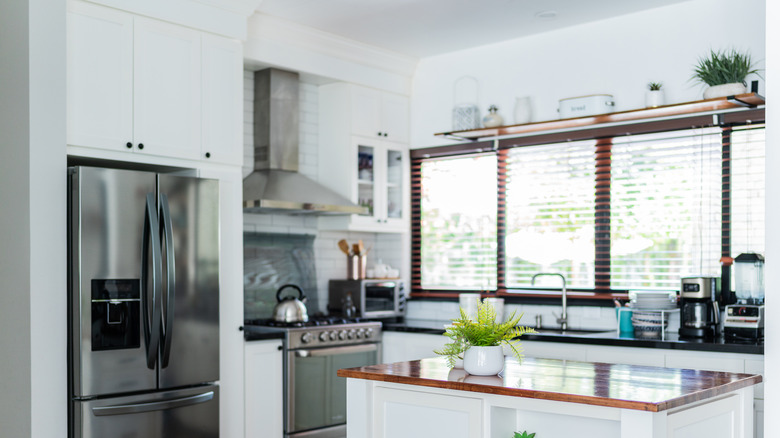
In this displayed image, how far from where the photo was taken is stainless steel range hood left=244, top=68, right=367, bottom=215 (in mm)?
5188

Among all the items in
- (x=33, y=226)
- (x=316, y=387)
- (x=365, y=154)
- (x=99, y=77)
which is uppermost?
(x=99, y=77)

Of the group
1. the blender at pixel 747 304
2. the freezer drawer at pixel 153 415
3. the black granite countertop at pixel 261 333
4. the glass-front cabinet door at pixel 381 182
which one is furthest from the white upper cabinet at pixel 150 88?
the blender at pixel 747 304

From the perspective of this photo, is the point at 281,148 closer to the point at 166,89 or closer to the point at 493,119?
the point at 166,89

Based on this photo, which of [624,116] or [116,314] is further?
[624,116]

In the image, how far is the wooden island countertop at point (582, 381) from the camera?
248 cm

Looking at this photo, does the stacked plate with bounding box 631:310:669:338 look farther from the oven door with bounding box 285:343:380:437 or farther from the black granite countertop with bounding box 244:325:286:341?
the black granite countertop with bounding box 244:325:286:341

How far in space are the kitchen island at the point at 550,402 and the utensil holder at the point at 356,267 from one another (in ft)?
8.38

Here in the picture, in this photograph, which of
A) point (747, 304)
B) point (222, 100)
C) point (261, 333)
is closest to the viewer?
point (747, 304)

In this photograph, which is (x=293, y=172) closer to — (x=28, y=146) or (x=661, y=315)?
(x=28, y=146)

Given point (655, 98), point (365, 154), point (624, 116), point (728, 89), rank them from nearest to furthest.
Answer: point (728, 89) < point (655, 98) < point (624, 116) < point (365, 154)

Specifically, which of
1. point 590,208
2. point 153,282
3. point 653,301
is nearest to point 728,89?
point 590,208

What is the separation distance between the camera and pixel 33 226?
359 cm

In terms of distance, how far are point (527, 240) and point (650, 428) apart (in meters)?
3.18

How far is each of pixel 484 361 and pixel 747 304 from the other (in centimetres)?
207
